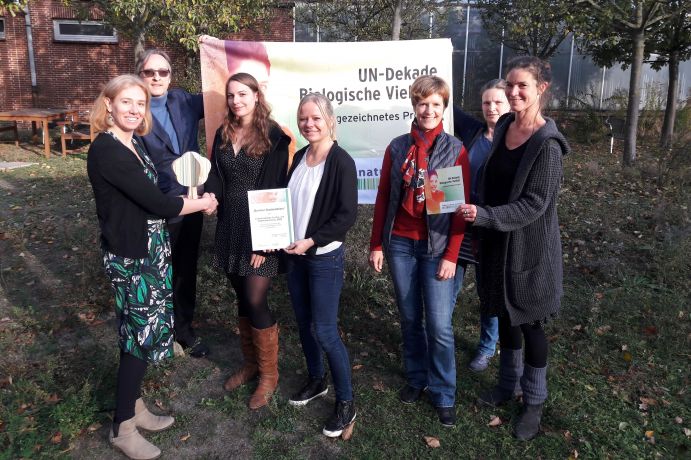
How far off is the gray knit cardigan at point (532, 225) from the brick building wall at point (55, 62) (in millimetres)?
16106

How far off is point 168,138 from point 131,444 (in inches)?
69.0

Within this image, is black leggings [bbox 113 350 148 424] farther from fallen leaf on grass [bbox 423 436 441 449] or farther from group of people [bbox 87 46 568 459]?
fallen leaf on grass [bbox 423 436 441 449]

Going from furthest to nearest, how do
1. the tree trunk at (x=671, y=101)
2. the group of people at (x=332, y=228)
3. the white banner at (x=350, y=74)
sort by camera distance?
the tree trunk at (x=671, y=101), the white banner at (x=350, y=74), the group of people at (x=332, y=228)

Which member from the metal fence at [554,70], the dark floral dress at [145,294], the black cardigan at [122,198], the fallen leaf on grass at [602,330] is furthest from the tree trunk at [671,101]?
the black cardigan at [122,198]

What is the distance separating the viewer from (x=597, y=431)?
3086 mm

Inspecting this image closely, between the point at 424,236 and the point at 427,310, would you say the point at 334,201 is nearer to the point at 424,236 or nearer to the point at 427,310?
the point at 424,236

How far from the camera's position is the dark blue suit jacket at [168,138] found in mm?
3295

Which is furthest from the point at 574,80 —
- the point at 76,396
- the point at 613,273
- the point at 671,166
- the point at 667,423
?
the point at 76,396

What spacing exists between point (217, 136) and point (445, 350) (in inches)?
69.6

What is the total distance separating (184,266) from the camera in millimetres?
3730

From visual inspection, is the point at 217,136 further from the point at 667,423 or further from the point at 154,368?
the point at 667,423

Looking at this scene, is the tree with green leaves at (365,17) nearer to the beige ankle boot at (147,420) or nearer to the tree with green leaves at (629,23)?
the tree with green leaves at (629,23)

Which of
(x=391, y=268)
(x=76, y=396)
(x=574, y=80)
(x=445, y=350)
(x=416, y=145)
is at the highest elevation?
(x=574, y=80)

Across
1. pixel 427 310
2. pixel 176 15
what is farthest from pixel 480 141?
pixel 176 15
